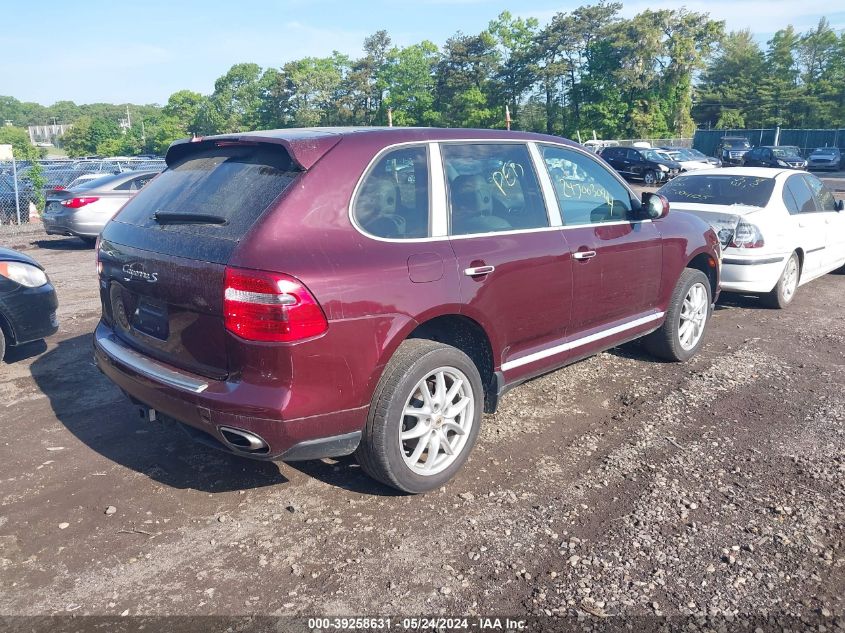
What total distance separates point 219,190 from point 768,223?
602 cm

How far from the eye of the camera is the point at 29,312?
5.54 meters

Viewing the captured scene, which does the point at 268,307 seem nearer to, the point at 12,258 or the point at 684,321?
the point at 12,258

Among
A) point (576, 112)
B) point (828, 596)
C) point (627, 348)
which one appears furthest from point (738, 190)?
point (576, 112)

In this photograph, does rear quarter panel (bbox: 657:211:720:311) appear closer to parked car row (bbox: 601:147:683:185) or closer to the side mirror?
the side mirror

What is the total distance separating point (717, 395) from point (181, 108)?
124 metres

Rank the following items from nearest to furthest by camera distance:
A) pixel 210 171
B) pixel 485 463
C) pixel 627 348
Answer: pixel 210 171 → pixel 485 463 → pixel 627 348

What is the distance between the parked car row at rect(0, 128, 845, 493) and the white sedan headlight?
212cm

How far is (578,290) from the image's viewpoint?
4.39m

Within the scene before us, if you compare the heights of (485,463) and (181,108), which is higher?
(181,108)

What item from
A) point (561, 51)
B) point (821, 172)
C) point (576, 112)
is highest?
point (561, 51)

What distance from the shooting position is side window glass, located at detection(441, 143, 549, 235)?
378 cm

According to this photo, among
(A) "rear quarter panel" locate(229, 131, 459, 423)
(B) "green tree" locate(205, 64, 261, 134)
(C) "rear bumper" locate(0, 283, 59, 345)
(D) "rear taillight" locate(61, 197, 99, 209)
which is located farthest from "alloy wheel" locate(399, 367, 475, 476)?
(B) "green tree" locate(205, 64, 261, 134)

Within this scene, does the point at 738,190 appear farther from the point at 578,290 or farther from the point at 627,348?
the point at 578,290

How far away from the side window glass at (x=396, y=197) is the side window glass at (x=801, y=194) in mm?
5913
